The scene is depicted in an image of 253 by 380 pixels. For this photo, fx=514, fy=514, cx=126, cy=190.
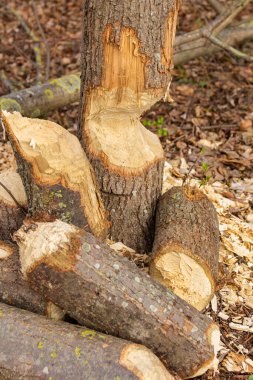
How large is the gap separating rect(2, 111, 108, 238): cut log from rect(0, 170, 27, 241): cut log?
0.21 m

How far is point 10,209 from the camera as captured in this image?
10.1 ft

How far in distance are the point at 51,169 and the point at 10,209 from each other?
1.61 ft

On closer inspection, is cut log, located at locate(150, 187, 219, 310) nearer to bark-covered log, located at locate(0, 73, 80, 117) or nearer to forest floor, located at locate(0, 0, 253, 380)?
forest floor, located at locate(0, 0, 253, 380)

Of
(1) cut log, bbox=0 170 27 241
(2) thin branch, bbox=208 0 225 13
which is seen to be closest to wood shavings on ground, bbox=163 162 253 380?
(1) cut log, bbox=0 170 27 241

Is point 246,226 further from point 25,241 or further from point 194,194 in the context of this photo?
point 25,241

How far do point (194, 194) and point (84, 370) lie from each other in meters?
1.48

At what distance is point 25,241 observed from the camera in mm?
2549

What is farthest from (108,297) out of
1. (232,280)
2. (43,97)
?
(43,97)

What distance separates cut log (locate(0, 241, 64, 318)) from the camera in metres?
2.64

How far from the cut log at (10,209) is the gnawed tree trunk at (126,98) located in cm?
50

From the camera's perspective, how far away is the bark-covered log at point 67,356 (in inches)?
89.4

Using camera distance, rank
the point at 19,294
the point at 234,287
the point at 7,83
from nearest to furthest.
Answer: the point at 19,294 < the point at 234,287 < the point at 7,83

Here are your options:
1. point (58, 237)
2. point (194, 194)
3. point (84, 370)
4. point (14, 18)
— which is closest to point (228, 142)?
point (194, 194)

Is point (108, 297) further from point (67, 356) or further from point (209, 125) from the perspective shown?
point (209, 125)
